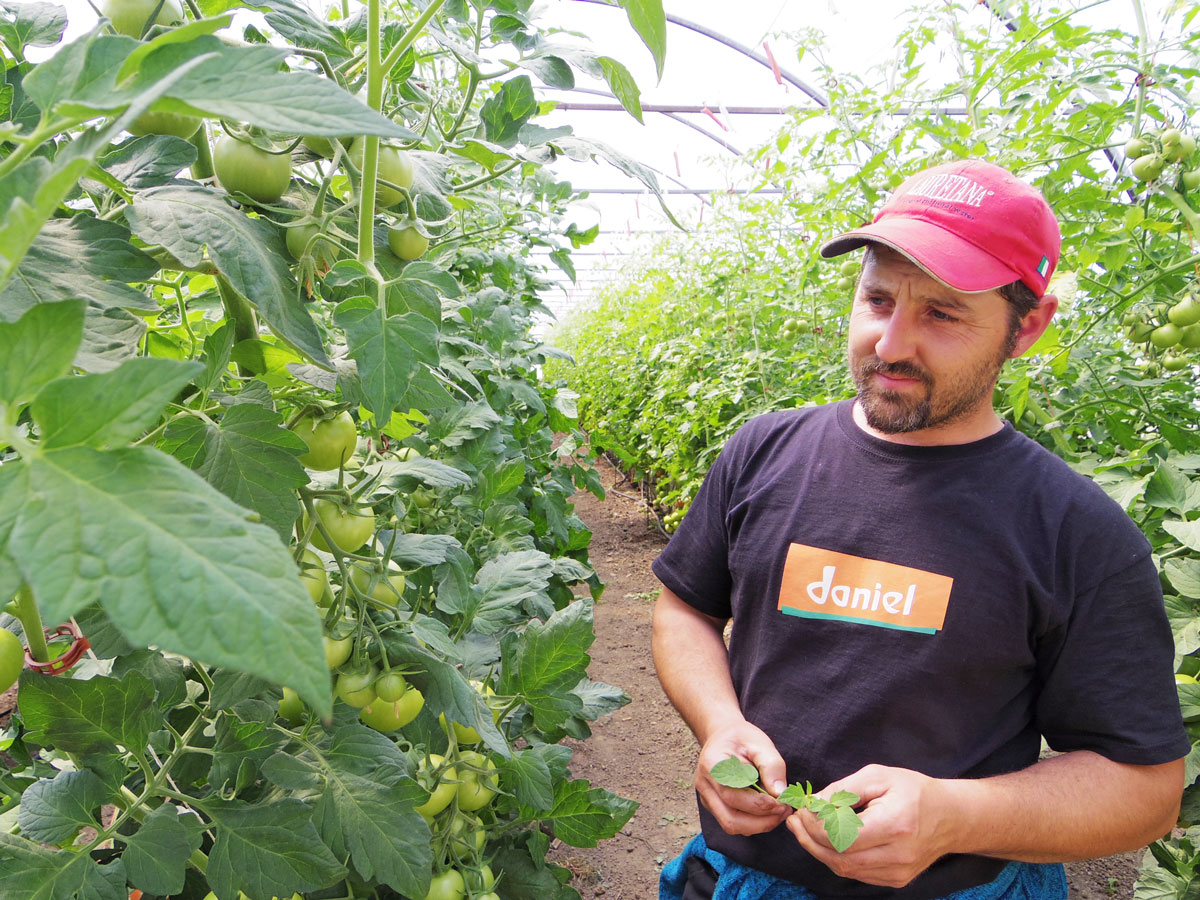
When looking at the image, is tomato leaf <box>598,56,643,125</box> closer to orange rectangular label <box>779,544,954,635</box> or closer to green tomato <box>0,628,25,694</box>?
green tomato <box>0,628,25,694</box>

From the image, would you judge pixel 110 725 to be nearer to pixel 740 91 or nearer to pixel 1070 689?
pixel 1070 689

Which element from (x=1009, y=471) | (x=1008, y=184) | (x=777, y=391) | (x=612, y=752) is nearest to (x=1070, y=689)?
(x=1009, y=471)

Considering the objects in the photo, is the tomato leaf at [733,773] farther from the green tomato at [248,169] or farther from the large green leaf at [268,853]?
the green tomato at [248,169]

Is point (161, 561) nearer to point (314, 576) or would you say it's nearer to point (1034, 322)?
point (314, 576)

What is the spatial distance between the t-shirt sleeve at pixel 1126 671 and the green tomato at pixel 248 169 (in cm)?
133

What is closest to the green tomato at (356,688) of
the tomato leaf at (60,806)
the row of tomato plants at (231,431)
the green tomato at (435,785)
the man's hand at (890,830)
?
the row of tomato plants at (231,431)

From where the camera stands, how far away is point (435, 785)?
1.18 meters

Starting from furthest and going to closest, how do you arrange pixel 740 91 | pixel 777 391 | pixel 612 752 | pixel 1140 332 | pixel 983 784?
pixel 740 91, pixel 777 391, pixel 612 752, pixel 1140 332, pixel 983 784

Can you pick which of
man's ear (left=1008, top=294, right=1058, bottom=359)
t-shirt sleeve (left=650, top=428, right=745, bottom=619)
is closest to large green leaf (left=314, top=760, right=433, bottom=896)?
t-shirt sleeve (left=650, top=428, right=745, bottom=619)

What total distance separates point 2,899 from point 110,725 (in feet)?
0.47

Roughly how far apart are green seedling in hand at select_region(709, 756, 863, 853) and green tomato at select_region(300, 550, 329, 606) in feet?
2.31

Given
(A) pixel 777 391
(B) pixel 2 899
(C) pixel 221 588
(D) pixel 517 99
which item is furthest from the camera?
(A) pixel 777 391

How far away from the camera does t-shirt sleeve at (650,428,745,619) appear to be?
67.1 inches

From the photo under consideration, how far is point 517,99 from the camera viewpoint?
843 millimetres
